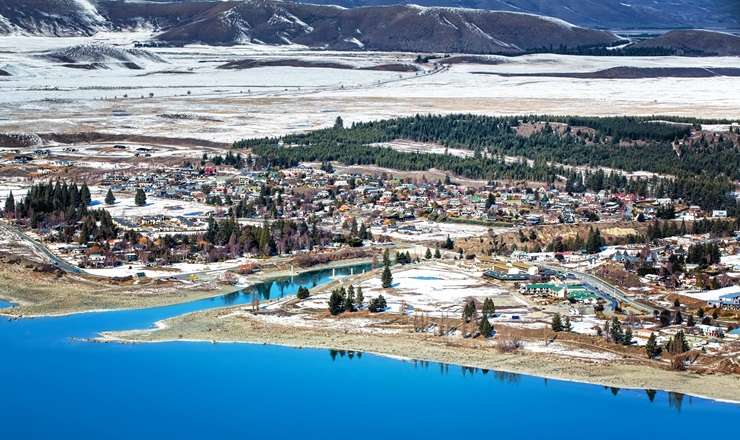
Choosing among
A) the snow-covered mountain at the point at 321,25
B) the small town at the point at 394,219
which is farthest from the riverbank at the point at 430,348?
the snow-covered mountain at the point at 321,25

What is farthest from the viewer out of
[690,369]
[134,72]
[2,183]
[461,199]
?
[134,72]

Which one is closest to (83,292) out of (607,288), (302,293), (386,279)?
(302,293)

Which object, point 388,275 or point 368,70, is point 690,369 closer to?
point 388,275

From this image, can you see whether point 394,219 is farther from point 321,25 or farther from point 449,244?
point 321,25

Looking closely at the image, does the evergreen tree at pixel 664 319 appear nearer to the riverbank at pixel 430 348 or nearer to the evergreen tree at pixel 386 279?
the riverbank at pixel 430 348

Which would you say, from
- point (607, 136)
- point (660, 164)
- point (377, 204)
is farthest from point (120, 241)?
point (607, 136)
